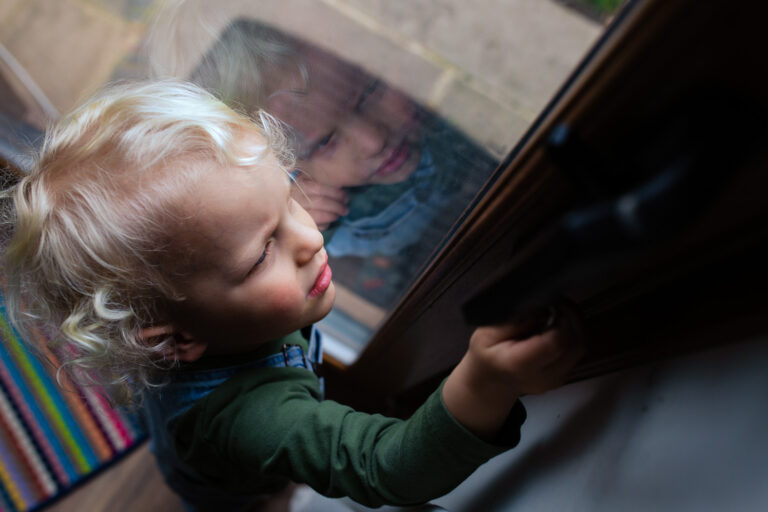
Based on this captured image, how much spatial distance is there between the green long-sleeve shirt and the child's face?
2.8 inches

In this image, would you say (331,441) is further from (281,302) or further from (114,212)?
(114,212)

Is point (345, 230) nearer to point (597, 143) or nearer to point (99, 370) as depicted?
point (99, 370)

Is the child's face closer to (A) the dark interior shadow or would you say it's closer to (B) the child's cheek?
(B) the child's cheek

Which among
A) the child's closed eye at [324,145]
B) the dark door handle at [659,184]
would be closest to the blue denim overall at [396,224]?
the child's closed eye at [324,145]

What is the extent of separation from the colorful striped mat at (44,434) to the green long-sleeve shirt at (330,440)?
2.30ft

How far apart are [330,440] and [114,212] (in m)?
0.32

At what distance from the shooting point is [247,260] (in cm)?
55

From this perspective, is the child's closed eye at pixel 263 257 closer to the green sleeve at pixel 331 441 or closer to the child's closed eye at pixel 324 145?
the green sleeve at pixel 331 441

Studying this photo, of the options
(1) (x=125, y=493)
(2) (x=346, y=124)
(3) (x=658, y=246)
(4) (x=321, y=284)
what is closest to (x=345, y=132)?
(2) (x=346, y=124)

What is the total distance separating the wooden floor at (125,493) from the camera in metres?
1.21

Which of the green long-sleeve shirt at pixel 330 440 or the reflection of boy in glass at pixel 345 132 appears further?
the reflection of boy in glass at pixel 345 132

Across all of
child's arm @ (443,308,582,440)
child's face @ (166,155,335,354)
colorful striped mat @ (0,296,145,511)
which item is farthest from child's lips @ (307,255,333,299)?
colorful striped mat @ (0,296,145,511)

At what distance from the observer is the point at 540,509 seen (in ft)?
1.56

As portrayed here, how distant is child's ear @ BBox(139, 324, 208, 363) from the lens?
598 mm
